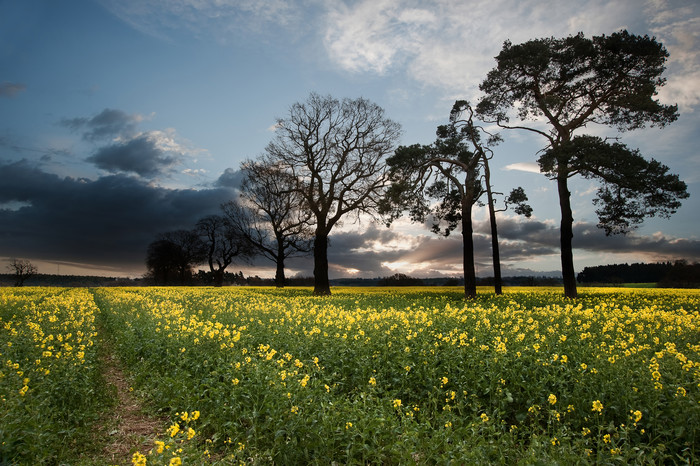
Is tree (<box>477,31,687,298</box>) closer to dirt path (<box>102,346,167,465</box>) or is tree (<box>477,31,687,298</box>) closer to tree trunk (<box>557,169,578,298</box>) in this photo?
tree trunk (<box>557,169,578,298</box>)

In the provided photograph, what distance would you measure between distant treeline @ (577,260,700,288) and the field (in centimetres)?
4239

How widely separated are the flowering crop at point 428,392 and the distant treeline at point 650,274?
41728 millimetres

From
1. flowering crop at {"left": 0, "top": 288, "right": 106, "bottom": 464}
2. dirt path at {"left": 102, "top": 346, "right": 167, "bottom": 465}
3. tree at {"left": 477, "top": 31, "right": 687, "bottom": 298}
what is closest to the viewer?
flowering crop at {"left": 0, "top": 288, "right": 106, "bottom": 464}

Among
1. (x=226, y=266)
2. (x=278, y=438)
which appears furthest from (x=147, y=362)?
(x=226, y=266)

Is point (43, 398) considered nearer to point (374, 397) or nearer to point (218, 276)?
point (374, 397)

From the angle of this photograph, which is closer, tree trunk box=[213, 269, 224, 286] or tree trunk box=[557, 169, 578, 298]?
tree trunk box=[557, 169, 578, 298]

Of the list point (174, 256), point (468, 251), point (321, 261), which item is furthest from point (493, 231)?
point (174, 256)

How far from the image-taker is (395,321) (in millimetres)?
10500

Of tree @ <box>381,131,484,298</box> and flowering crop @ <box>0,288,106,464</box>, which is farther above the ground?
tree @ <box>381,131,484,298</box>

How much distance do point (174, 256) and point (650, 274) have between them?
68358 mm

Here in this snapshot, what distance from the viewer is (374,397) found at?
613 cm

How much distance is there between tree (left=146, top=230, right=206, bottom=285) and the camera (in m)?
A: 63.9

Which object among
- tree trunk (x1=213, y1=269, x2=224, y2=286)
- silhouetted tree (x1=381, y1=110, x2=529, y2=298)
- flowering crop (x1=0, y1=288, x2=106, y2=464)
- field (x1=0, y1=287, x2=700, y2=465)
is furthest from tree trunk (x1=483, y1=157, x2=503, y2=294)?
tree trunk (x1=213, y1=269, x2=224, y2=286)

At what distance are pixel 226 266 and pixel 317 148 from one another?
110 ft
